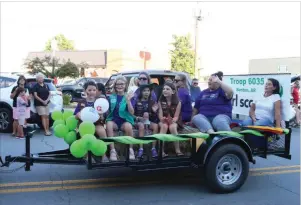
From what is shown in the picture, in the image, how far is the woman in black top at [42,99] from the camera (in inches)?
369

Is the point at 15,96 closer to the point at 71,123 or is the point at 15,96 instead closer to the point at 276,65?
the point at 71,123

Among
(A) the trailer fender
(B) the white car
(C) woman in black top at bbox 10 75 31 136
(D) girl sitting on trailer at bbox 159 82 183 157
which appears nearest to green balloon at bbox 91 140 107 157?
(D) girl sitting on trailer at bbox 159 82 183 157

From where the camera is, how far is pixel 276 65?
50969mm

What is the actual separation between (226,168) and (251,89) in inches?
69.0

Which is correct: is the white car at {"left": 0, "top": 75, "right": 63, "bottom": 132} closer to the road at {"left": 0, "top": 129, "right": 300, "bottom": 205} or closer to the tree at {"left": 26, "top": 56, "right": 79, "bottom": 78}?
the road at {"left": 0, "top": 129, "right": 300, "bottom": 205}

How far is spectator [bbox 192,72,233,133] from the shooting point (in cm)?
528

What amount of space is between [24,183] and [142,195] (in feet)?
5.79

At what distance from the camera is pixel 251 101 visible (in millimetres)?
6180

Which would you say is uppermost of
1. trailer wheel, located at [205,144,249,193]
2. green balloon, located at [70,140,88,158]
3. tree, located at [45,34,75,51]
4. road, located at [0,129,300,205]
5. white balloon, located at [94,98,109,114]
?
tree, located at [45,34,75,51]

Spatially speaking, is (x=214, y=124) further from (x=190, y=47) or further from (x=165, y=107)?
(x=190, y=47)

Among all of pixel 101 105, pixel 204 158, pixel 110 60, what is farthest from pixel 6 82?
pixel 110 60

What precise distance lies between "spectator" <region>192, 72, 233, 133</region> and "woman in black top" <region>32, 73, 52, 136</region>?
5.26 metres

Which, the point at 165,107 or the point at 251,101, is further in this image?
the point at 251,101

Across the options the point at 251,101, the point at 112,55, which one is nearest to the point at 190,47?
the point at 112,55
